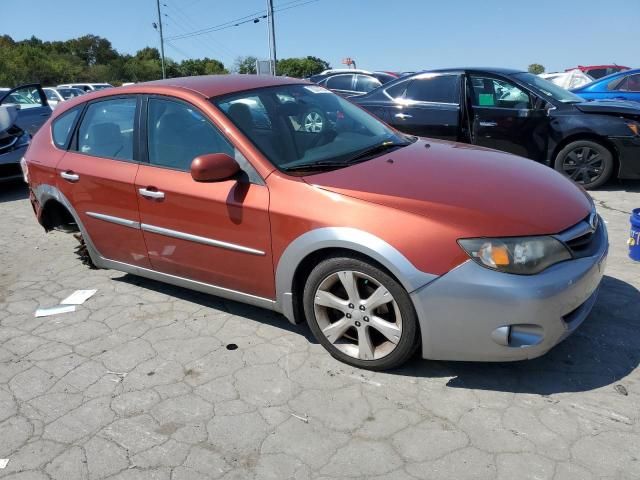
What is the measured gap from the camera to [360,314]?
283 cm

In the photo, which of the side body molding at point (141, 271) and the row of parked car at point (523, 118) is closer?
the side body molding at point (141, 271)

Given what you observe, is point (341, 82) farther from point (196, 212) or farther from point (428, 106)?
point (196, 212)

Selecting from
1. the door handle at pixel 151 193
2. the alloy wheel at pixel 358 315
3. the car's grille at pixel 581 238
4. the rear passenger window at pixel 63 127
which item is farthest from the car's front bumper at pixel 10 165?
the car's grille at pixel 581 238

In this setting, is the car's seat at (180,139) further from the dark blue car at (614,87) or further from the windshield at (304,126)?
the dark blue car at (614,87)

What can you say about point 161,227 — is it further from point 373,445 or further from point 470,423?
point 470,423

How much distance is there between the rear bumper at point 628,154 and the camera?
238 inches

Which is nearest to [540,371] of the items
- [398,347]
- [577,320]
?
[577,320]

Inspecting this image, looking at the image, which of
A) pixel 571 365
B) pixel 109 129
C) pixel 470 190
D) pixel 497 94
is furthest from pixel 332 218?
pixel 497 94

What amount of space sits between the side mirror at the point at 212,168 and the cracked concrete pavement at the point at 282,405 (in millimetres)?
1073

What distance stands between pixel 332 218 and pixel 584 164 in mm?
4892

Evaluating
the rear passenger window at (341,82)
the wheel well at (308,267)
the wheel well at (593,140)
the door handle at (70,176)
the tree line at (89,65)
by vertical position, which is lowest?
the wheel well at (308,267)

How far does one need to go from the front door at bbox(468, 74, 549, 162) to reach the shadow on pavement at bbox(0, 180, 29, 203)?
256 inches

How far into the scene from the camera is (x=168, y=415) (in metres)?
2.69

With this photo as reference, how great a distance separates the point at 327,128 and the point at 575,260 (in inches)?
70.2
